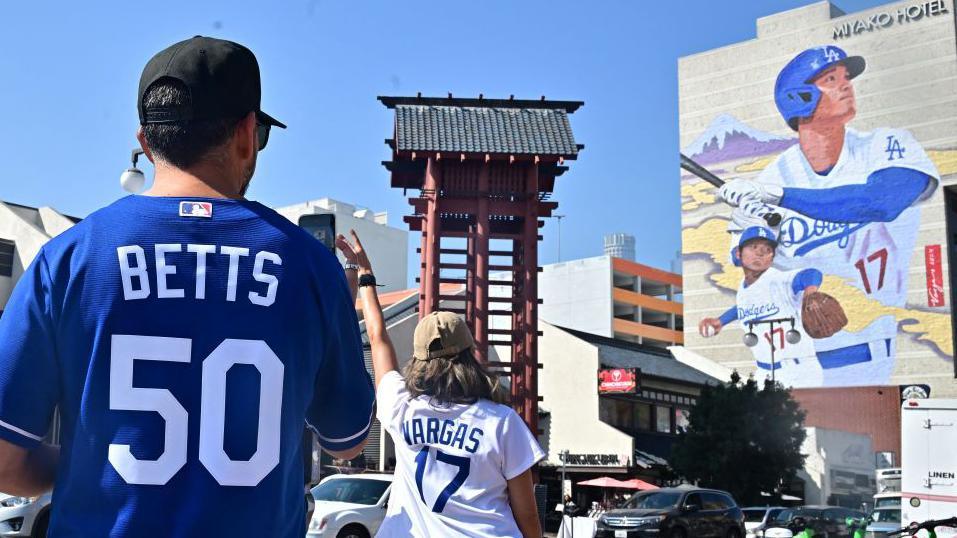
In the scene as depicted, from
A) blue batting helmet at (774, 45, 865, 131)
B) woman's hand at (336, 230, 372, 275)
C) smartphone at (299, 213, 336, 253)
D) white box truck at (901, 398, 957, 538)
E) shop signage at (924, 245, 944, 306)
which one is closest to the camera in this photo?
woman's hand at (336, 230, 372, 275)

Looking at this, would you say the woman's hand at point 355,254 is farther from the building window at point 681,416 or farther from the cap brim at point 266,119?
the building window at point 681,416

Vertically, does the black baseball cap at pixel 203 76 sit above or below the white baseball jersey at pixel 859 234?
below

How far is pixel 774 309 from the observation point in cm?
7900

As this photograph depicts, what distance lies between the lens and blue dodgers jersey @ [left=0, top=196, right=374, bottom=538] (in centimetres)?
186

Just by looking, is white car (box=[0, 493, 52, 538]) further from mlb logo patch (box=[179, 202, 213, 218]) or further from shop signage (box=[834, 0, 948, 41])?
shop signage (box=[834, 0, 948, 41])

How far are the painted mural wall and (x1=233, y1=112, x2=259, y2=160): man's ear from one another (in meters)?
72.9

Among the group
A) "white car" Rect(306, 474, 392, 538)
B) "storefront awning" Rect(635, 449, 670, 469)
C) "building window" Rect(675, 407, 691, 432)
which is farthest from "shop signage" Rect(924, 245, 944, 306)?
"white car" Rect(306, 474, 392, 538)

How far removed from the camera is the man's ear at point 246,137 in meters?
2.20

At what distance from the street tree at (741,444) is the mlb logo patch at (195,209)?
141ft

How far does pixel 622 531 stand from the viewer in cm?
2461

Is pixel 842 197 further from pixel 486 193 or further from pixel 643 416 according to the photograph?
pixel 486 193

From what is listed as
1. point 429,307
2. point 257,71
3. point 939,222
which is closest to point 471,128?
point 429,307

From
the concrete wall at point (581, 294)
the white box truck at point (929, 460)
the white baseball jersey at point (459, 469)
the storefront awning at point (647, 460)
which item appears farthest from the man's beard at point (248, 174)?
the concrete wall at point (581, 294)

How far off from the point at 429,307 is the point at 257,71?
1176 inches
